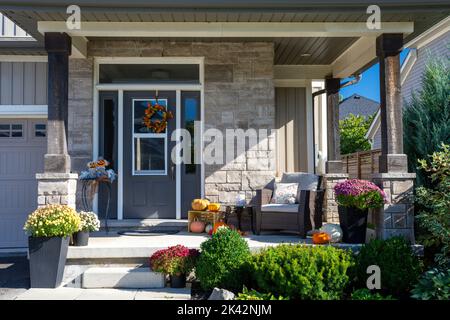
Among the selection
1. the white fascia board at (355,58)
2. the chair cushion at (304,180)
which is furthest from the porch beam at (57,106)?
the white fascia board at (355,58)

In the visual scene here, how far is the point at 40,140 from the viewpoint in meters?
6.91

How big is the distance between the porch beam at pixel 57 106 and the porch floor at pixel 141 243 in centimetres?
95

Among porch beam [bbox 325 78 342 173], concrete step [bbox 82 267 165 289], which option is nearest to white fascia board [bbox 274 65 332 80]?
porch beam [bbox 325 78 342 173]

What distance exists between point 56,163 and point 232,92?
105 inches

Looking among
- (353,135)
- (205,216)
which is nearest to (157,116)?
(205,216)

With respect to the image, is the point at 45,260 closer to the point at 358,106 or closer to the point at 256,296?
the point at 256,296

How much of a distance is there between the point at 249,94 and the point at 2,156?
12.5ft

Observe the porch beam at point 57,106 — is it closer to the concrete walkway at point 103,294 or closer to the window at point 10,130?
the concrete walkway at point 103,294

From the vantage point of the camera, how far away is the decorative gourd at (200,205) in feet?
19.8

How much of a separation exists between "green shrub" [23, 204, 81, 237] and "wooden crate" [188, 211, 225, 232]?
179 centimetres

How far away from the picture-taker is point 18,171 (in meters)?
6.86
